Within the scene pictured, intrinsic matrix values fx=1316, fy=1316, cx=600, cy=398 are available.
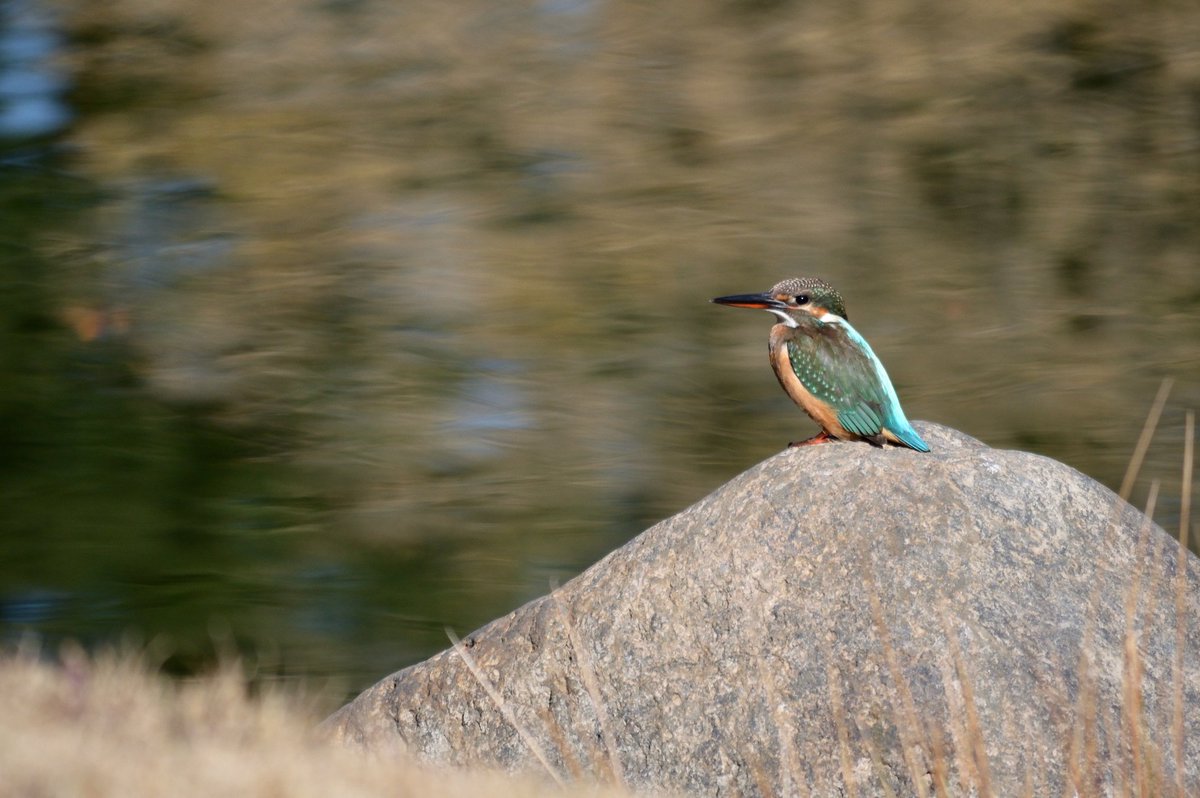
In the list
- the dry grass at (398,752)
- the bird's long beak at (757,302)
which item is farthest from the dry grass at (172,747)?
the bird's long beak at (757,302)

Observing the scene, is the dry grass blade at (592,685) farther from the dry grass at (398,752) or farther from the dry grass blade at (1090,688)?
the dry grass blade at (1090,688)

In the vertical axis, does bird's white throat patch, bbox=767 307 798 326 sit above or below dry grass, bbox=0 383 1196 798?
above

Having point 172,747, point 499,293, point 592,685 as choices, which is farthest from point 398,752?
point 499,293

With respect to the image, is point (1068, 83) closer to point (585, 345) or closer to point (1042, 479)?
point (585, 345)

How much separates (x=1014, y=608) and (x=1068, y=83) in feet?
31.3

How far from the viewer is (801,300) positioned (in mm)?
3463

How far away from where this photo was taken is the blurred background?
6805 mm

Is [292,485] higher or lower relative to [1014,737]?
lower

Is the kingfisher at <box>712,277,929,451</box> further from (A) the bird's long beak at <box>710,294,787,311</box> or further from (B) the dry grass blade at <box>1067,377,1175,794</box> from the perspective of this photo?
(B) the dry grass blade at <box>1067,377,1175,794</box>

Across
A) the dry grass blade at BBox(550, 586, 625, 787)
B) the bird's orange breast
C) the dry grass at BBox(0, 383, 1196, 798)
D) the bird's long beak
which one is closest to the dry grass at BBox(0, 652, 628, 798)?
the dry grass at BBox(0, 383, 1196, 798)

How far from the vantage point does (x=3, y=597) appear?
21.1ft

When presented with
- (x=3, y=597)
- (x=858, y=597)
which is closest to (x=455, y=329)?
(x=3, y=597)

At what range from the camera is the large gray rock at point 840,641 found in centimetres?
307

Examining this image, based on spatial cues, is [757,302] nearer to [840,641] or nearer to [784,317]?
[784,317]
